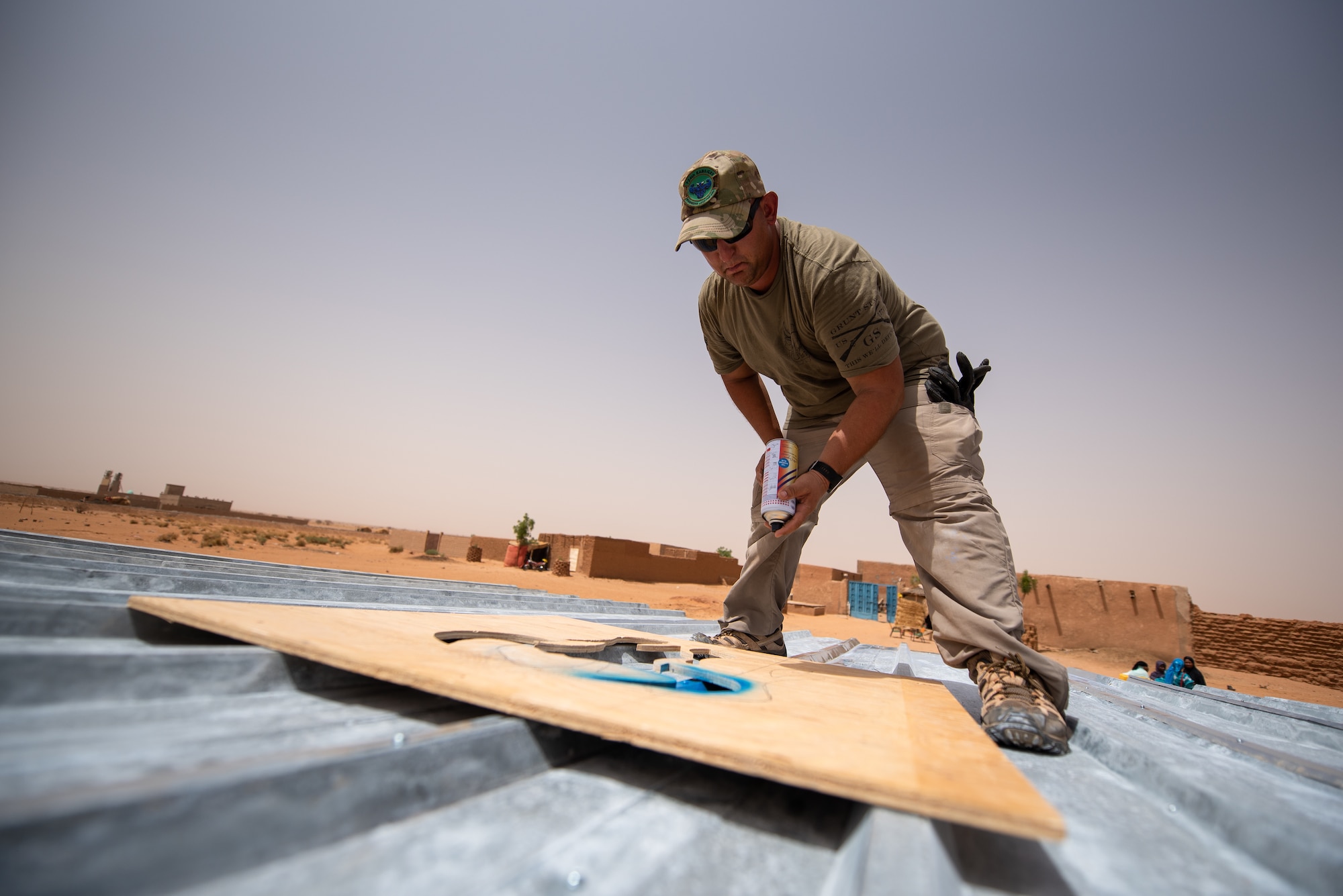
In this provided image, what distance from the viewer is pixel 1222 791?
0.89m

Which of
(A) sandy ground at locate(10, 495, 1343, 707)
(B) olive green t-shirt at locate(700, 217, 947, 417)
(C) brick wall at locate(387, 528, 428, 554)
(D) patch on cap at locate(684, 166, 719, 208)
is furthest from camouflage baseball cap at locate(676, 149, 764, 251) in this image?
(C) brick wall at locate(387, 528, 428, 554)

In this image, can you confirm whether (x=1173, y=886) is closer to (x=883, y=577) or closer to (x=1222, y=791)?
(x=1222, y=791)

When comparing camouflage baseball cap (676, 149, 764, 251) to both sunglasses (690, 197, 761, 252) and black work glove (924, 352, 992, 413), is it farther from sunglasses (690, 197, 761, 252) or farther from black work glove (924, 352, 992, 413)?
black work glove (924, 352, 992, 413)

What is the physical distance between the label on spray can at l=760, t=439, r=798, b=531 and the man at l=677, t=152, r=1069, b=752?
1.4 inches

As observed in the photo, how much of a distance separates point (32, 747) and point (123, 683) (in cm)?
27

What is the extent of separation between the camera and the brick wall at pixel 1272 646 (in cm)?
1449

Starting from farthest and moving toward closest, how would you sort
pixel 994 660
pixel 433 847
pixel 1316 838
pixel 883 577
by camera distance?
1. pixel 883 577
2. pixel 994 660
3. pixel 1316 838
4. pixel 433 847

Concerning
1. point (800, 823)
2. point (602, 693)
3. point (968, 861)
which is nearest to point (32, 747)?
point (602, 693)

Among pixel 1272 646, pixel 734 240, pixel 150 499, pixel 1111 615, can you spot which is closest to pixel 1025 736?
pixel 734 240

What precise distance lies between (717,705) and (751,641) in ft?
5.00

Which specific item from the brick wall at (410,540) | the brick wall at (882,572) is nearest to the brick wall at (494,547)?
the brick wall at (410,540)

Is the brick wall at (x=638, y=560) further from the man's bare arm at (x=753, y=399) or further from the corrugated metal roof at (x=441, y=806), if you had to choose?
the corrugated metal roof at (x=441, y=806)

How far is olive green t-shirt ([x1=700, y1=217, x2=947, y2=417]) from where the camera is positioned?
6.39ft

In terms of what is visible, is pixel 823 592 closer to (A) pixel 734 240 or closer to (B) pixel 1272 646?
(B) pixel 1272 646
